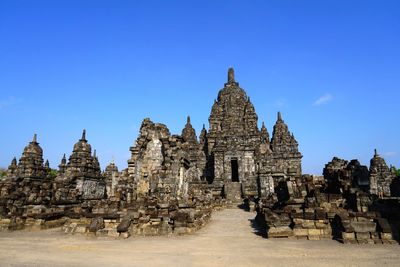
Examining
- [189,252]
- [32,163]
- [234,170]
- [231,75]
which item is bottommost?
[189,252]

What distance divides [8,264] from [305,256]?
20.6 feet

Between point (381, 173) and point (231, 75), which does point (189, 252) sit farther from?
point (231, 75)

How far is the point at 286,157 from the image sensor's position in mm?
38031

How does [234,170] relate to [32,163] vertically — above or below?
below

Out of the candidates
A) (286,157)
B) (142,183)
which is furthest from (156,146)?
(286,157)

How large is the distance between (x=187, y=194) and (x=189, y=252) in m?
10.2

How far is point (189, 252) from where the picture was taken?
6.77m

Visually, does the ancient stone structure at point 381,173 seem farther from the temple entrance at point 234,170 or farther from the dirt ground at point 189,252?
the dirt ground at point 189,252

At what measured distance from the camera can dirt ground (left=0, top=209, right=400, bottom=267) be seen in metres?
5.86

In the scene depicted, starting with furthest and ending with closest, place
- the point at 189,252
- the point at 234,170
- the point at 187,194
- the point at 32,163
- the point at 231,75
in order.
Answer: the point at 231,75 → the point at 234,170 → the point at 32,163 → the point at 187,194 → the point at 189,252

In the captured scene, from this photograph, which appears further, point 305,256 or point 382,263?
point 305,256

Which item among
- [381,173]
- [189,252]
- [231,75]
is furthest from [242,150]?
[189,252]

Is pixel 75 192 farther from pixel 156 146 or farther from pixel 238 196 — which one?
pixel 238 196

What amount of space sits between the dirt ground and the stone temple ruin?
768mm
